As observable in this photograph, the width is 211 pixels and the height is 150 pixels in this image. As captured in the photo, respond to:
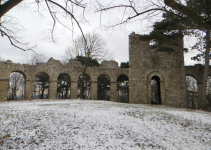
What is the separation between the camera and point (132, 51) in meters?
14.8

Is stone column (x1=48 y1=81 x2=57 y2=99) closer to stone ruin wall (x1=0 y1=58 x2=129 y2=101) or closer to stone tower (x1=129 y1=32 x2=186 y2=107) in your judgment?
stone ruin wall (x1=0 y1=58 x2=129 y2=101)

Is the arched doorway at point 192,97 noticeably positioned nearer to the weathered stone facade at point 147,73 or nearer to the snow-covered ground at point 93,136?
the weathered stone facade at point 147,73

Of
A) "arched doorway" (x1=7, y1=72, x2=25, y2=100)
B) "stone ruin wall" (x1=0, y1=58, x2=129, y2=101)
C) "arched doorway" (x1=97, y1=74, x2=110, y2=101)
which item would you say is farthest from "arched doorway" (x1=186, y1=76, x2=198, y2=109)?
"arched doorway" (x1=7, y1=72, x2=25, y2=100)

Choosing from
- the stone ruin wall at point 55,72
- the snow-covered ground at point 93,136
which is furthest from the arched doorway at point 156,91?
the snow-covered ground at point 93,136

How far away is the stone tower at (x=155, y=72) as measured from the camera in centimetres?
1405

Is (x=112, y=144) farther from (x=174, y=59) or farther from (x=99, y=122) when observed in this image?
(x=174, y=59)

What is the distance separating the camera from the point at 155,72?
1454 centimetres

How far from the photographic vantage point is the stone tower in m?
14.0

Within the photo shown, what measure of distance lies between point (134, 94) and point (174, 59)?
6.05 meters

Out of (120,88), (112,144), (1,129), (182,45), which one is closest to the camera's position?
(112,144)

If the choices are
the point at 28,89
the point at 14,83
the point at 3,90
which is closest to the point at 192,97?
the point at 28,89

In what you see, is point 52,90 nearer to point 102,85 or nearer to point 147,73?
point 147,73

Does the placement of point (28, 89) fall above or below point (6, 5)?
below

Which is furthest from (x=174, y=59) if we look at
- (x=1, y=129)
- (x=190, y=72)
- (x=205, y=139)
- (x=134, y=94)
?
(x=1, y=129)
